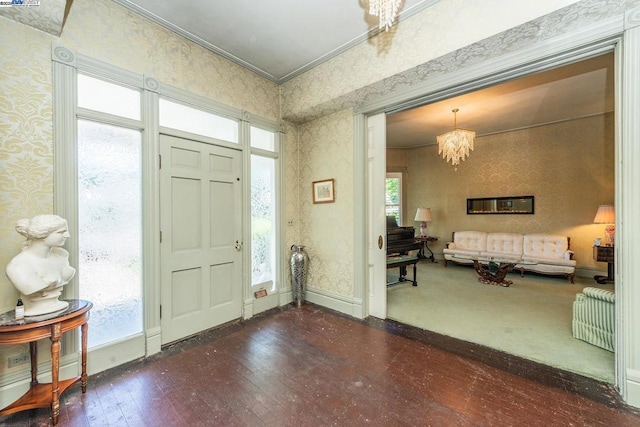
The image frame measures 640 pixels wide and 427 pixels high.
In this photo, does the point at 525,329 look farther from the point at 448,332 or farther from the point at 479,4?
the point at 479,4

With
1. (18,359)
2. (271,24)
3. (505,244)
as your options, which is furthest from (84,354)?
(505,244)

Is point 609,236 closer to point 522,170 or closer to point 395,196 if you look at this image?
point 522,170

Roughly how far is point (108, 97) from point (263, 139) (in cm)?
170

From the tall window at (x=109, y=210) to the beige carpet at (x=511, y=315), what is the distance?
2.93 meters

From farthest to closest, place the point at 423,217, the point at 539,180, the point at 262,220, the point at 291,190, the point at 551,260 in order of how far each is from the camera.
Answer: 1. the point at 423,217
2. the point at 539,180
3. the point at 551,260
4. the point at 291,190
5. the point at 262,220

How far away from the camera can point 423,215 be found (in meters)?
7.32

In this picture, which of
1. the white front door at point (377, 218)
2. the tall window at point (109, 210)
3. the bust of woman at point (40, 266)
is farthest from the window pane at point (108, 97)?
the white front door at point (377, 218)

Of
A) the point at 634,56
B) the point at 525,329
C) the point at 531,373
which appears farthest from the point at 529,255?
the point at 634,56

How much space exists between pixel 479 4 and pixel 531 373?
10.00 feet

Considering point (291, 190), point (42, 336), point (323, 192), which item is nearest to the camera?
point (42, 336)

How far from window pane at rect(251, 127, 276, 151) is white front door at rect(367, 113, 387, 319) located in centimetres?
133

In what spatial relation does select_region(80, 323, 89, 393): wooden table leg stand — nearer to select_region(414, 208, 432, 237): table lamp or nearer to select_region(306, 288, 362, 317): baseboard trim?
select_region(306, 288, 362, 317): baseboard trim

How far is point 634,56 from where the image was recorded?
1861 millimetres

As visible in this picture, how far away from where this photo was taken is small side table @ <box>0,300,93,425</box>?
1644mm
